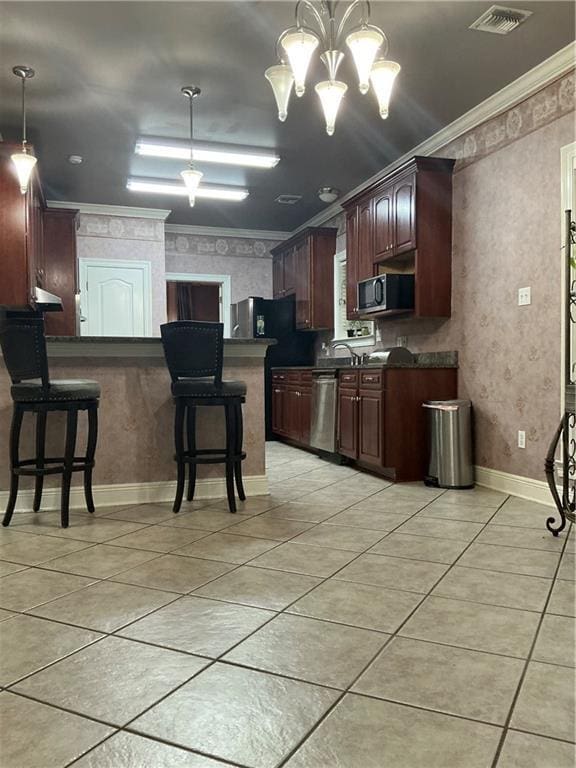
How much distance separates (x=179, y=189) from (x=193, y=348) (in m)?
3.07

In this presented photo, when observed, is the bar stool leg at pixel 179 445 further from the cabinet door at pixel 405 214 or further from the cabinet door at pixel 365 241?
the cabinet door at pixel 365 241

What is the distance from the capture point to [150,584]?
2262 millimetres

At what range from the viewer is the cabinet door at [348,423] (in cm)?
482

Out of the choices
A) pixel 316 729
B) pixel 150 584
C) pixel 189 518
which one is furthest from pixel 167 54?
pixel 316 729

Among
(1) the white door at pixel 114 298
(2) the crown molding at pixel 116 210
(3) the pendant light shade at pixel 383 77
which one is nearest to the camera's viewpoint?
(3) the pendant light shade at pixel 383 77

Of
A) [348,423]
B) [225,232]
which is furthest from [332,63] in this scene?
[225,232]

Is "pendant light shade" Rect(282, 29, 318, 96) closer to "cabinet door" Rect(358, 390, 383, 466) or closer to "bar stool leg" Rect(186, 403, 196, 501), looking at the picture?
"bar stool leg" Rect(186, 403, 196, 501)

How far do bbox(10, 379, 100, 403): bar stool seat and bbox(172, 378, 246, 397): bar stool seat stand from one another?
0.45 metres

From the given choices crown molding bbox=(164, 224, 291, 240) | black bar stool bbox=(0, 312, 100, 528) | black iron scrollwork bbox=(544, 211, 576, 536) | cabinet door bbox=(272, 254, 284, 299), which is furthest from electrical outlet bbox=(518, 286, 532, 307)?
crown molding bbox=(164, 224, 291, 240)

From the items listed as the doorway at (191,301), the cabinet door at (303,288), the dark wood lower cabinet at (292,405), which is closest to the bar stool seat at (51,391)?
the dark wood lower cabinet at (292,405)

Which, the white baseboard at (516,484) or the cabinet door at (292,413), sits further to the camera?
the cabinet door at (292,413)

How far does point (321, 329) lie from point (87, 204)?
295cm

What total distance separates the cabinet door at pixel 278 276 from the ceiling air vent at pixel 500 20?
4.58 m

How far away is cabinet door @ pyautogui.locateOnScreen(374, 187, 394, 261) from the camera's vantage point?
4812mm
